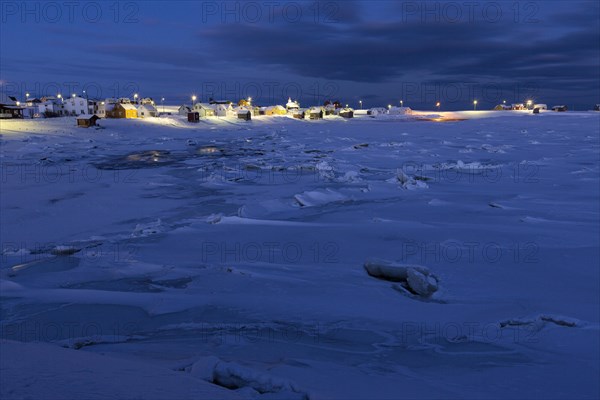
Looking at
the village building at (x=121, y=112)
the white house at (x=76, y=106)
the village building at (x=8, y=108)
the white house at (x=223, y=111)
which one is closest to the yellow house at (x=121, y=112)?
the village building at (x=121, y=112)

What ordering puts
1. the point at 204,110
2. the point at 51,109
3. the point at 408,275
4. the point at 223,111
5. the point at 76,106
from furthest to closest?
the point at 223,111 < the point at 204,110 < the point at 76,106 < the point at 51,109 < the point at 408,275

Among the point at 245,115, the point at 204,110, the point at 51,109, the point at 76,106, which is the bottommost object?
the point at 245,115

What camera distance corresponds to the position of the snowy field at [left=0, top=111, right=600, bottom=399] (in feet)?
9.38

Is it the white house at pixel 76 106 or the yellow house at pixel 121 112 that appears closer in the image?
the yellow house at pixel 121 112

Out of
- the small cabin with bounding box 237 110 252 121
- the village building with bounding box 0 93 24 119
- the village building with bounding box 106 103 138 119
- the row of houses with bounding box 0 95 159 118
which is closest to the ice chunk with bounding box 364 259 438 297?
the village building with bounding box 0 93 24 119

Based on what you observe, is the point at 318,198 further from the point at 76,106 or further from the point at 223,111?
the point at 76,106

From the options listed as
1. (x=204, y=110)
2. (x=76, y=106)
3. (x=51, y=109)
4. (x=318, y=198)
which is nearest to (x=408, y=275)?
(x=318, y=198)

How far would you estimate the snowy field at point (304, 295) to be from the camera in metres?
2.86

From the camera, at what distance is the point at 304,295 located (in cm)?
471

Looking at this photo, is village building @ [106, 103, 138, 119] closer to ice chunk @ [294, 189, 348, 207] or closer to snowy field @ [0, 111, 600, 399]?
snowy field @ [0, 111, 600, 399]

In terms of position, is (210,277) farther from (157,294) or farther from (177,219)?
(177,219)

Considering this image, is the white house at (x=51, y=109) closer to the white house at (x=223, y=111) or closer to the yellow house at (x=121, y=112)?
the yellow house at (x=121, y=112)

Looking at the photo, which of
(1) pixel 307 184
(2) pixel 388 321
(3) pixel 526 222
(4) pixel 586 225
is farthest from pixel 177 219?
(4) pixel 586 225

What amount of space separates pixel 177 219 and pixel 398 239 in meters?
4.42
